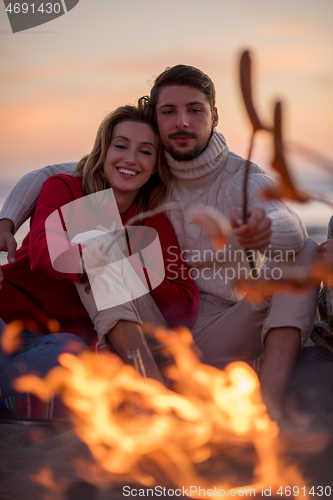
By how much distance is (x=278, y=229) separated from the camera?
1.46 meters

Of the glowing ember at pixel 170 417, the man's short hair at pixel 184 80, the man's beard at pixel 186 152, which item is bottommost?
the glowing ember at pixel 170 417

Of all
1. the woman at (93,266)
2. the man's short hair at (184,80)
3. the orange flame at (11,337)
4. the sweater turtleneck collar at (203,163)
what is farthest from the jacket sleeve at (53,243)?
the man's short hair at (184,80)

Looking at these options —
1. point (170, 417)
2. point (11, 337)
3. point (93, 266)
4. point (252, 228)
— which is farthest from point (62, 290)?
point (252, 228)

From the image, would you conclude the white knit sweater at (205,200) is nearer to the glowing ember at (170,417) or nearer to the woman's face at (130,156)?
the woman's face at (130,156)

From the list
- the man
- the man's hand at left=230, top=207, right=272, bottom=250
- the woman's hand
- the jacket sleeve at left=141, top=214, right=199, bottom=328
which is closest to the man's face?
the man

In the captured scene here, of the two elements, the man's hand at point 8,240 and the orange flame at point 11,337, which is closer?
the orange flame at point 11,337

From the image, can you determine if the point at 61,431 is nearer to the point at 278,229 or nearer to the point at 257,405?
the point at 257,405

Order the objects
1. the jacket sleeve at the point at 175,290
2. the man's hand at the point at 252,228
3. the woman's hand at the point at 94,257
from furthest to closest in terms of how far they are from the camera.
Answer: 1. the jacket sleeve at the point at 175,290
2. the woman's hand at the point at 94,257
3. the man's hand at the point at 252,228

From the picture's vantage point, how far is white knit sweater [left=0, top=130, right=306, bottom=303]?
6.08 ft

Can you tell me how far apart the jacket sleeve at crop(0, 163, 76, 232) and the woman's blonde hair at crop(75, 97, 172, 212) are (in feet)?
0.60

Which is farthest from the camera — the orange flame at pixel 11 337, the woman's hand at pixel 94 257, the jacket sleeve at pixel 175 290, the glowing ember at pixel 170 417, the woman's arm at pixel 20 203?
the woman's arm at pixel 20 203

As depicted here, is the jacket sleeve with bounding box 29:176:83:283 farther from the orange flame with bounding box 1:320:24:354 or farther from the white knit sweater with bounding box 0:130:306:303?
the orange flame with bounding box 1:320:24:354

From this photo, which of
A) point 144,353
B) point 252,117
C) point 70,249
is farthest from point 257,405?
point 252,117

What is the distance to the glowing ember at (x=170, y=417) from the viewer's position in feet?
3.89
